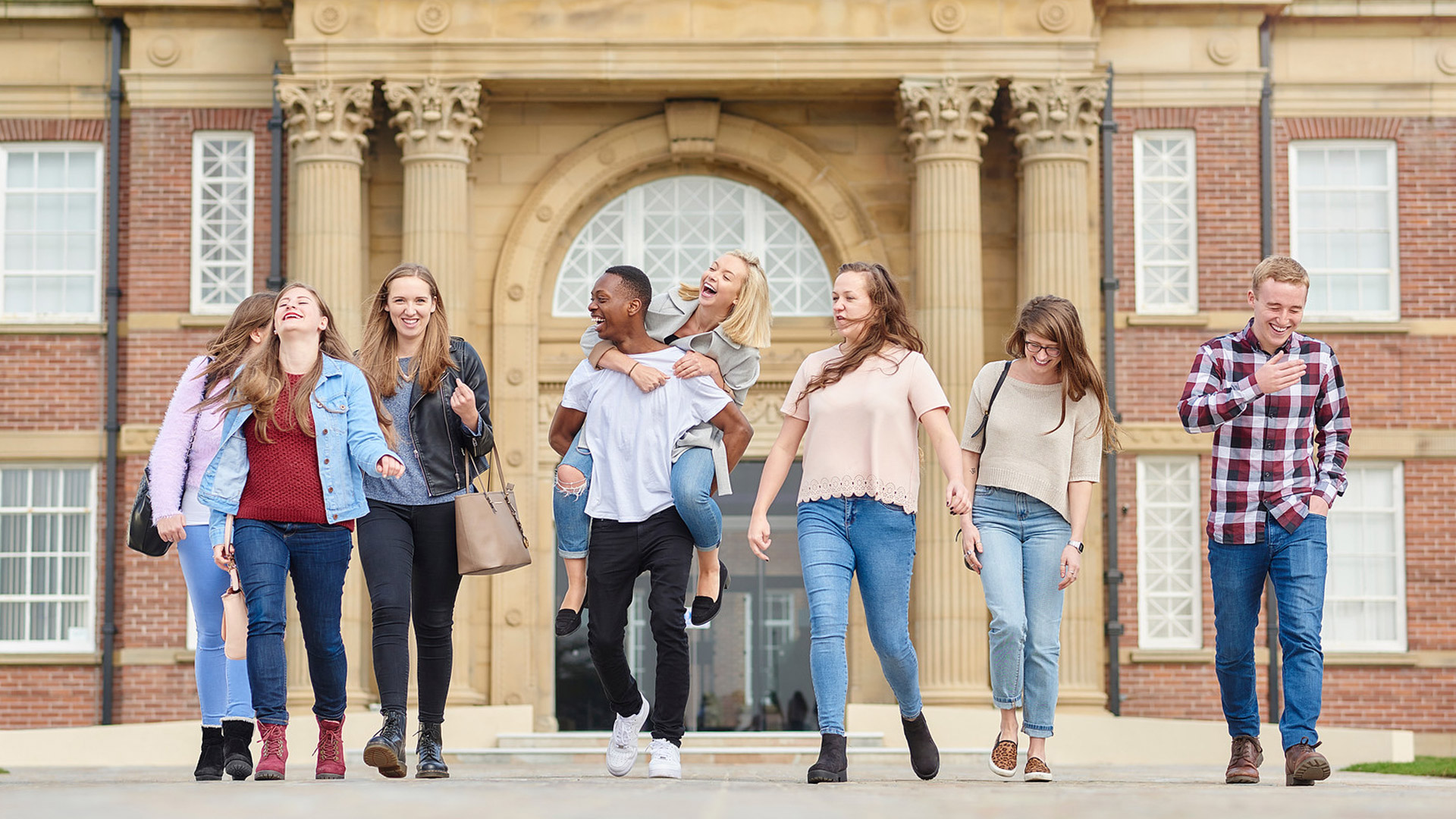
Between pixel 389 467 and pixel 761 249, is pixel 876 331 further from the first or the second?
pixel 761 249

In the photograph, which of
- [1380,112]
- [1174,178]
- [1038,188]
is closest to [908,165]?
[1038,188]

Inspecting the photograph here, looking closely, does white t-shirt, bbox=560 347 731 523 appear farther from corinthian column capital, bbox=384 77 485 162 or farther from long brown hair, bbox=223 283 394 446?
corinthian column capital, bbox=384 77 485 162

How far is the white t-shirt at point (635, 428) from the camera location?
7.92 metres

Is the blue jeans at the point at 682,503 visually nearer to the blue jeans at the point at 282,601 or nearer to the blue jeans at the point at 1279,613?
the blue jeans at the point at 282,601

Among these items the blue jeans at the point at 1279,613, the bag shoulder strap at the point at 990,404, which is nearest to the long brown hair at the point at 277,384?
the bag shoulder strap at the point at 990,404

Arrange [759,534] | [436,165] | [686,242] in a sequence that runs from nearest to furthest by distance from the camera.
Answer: [759,534], [436,165], [686,242]

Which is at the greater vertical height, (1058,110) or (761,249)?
(1058,110)

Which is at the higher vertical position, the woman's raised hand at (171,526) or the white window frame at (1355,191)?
the white window frame at (1355,191)

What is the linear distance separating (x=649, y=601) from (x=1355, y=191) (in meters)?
13.8

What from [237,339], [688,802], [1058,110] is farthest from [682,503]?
[1058,110]

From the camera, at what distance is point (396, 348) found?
27.1 feet

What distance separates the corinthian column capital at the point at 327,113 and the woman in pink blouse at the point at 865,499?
10.9 meters

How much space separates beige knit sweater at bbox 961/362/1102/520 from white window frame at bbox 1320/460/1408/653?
11562 mm

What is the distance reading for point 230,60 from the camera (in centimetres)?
1906
